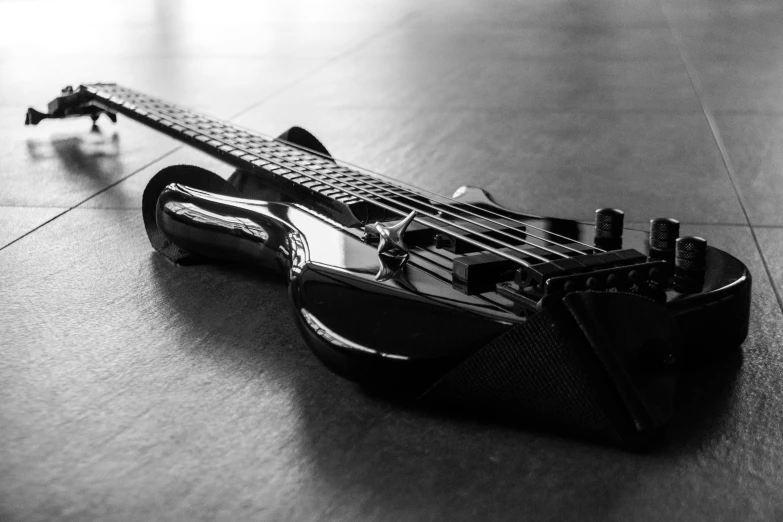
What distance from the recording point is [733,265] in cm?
83

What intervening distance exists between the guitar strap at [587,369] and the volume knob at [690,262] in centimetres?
11

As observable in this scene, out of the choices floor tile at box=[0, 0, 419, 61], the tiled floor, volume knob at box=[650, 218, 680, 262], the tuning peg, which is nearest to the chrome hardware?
the tiled floor

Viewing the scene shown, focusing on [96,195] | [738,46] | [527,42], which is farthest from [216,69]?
[738,46]

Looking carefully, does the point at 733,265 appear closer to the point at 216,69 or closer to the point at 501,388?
the point at 501,388

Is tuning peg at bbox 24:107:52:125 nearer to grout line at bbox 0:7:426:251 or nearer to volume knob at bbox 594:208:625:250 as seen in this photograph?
grout line at bbox 0:7:426:251

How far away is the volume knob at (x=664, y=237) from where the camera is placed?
837 millimetres

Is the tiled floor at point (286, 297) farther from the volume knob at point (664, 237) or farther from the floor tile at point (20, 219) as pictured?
the volume knob at point (664, 237)

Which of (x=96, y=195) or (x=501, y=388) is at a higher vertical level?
(x=501, y=388)

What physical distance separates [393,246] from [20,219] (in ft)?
2.38

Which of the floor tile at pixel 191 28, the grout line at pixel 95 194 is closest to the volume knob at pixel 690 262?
the grout line at pixel 95 194

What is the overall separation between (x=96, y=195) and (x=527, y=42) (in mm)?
1898

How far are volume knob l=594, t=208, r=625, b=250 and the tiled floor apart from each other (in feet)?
0.48

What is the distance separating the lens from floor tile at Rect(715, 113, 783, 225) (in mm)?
1359

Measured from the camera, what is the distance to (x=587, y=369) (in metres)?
0.64
